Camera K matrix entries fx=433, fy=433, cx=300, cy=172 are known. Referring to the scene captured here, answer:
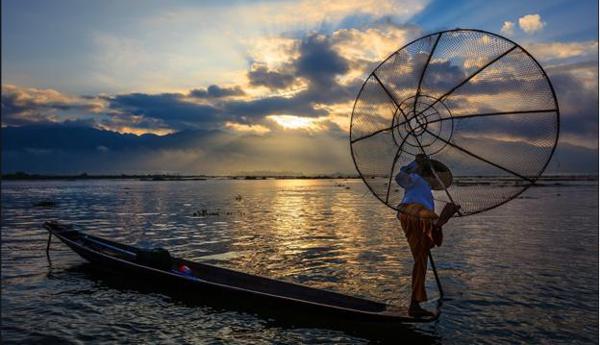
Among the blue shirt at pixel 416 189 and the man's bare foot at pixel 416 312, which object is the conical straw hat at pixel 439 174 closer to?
the blue shirt at pixel 416 189

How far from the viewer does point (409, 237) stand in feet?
29.3

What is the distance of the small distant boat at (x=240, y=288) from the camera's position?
30.7 feet

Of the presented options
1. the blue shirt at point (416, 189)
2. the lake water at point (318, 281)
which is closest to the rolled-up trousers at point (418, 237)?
the blue shirt at point (416, 189)

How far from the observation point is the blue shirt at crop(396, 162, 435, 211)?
8570 millimetres

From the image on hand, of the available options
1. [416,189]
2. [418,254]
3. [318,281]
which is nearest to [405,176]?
[416,189]

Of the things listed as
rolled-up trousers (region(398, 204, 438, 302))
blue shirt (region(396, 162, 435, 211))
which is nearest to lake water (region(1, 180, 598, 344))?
rolled-up trousers (region(398, 204, 438, 302))

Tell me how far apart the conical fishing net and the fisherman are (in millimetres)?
397

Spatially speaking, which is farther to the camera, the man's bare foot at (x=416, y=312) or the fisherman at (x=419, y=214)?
the man's bare foot at (x=416, y=312)

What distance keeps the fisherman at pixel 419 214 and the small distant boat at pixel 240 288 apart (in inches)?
26.9

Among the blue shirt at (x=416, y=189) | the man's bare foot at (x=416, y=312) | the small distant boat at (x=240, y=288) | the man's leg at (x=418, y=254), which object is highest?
the blue shirt at (x=416, y=189)

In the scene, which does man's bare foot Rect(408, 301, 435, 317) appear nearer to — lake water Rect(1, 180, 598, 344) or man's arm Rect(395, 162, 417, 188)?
lake water Rect(1, 180, 598, 344)

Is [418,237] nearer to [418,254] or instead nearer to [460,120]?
[418,254]

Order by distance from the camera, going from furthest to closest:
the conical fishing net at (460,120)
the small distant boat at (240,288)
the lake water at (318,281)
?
the lake water at (318,281), the small distant boat at (240,288), the conical fishing net at (460,120)

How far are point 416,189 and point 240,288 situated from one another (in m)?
4.99
